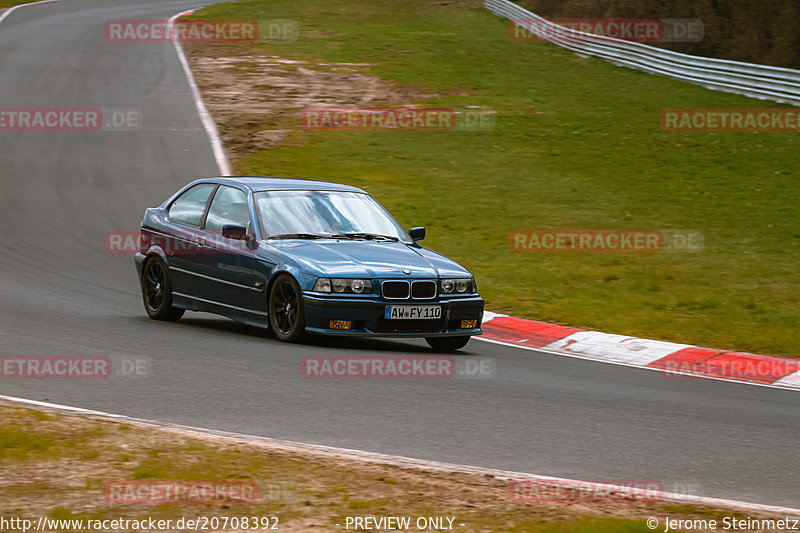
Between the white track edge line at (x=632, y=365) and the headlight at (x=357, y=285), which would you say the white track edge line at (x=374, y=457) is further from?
the white track edge line at (x=632, y=365)

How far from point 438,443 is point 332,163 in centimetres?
1634

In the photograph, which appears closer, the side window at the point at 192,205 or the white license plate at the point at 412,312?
the white license plate at the point at 412,312

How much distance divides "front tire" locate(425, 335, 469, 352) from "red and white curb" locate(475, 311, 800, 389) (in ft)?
3.03

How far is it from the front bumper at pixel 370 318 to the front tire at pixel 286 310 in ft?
0.33

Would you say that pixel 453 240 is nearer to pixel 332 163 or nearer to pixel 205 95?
pixel 332 163

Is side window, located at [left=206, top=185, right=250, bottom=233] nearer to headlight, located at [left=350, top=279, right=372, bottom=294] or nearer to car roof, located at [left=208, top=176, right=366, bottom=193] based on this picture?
car roof, located at [left=208, top=176, right=366, bottom=193]

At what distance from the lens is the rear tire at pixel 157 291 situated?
38.8ft

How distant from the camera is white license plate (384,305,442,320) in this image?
1023cm

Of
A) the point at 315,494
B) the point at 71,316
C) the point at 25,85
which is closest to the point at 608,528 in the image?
the point at 315,494

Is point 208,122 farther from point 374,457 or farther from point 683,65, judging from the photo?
point 374,457

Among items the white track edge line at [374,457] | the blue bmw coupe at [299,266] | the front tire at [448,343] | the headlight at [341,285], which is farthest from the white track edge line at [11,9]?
the white track edge line at [374,457]

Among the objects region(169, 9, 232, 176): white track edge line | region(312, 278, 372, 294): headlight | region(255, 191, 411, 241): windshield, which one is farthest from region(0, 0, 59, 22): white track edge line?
region(312, 278, 372, 294): headlight

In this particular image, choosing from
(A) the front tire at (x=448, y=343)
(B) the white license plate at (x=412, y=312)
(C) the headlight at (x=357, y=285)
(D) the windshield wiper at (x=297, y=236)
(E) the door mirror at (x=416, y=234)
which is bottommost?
(A) the front tire at (x=448, y=343)

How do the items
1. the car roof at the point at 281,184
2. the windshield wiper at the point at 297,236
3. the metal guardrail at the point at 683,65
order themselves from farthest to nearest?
the metal guardrail at the point at 683,65 → the car roof at the point at 281,184 → the windshield wiper at the point at 297,236
